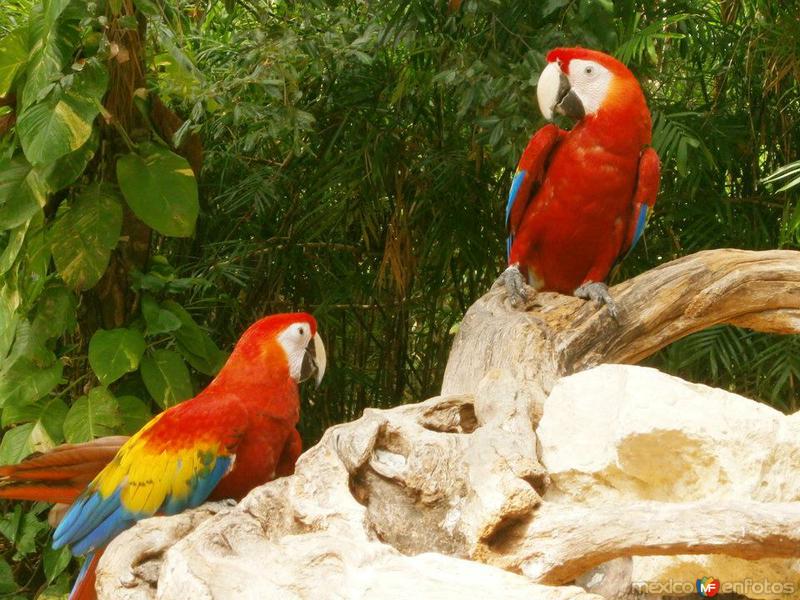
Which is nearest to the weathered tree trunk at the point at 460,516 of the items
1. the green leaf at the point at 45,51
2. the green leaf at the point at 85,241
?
the green leaf at the point at 85,241

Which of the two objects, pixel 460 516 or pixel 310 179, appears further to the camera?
pixel 310 179

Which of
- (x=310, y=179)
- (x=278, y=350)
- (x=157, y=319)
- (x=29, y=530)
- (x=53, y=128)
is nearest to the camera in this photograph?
(x=278, y=350)

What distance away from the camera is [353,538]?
3.47 ft

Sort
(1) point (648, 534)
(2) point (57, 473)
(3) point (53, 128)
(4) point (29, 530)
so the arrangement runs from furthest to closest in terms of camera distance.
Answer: (4) point (29, 530) → (3) point (53, 128) → (2) point (57, 473) → (1) point (648, 534)

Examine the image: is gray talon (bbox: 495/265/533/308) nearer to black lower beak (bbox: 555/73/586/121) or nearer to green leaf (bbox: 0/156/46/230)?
black lower beak (bbox: 555/73/586/121)

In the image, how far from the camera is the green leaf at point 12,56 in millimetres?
1942

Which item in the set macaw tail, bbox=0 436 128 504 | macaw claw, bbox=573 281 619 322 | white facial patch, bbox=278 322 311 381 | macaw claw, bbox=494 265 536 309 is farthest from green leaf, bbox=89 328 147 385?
macaw claw, bbox=573 281 619 322

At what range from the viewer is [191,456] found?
56.3 inches

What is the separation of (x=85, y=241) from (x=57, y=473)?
24.3 inches

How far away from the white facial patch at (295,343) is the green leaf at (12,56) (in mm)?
868

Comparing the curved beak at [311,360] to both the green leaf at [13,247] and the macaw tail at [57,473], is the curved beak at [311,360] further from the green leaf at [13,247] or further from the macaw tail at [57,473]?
the green leaf at [13,247]

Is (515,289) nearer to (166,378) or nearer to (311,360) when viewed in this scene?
(311,360)

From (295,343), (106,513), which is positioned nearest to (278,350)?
(295,343)

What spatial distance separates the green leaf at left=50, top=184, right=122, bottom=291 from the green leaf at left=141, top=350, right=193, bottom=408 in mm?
218
